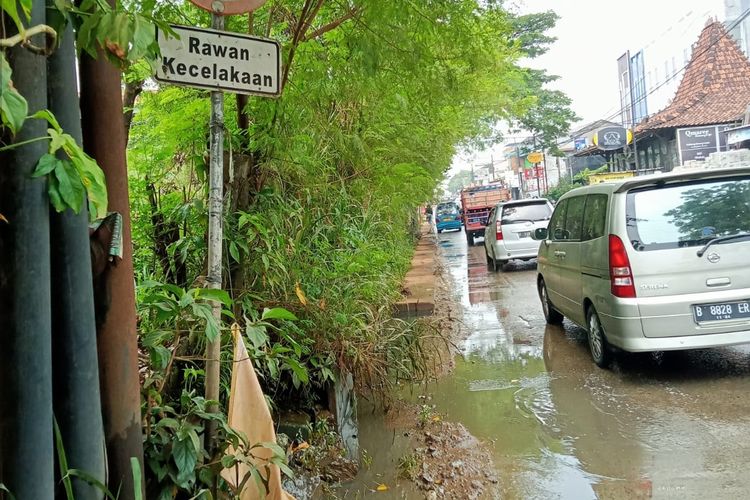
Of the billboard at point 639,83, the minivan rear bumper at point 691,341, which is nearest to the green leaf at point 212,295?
the minivan rear bumper at point 691,341

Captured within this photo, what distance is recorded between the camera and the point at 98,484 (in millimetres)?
1765

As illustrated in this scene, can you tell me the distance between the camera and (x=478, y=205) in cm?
2617

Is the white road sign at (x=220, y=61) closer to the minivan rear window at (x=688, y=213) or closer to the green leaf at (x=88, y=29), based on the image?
the green leaf at (x=88, y=29)

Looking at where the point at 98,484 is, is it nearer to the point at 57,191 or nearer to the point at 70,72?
the point at 57,191

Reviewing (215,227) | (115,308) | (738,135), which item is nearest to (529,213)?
(215,227)

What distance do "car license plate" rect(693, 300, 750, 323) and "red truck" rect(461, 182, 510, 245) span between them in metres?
19.8

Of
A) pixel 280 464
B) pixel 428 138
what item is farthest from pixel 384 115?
pixel 280 464

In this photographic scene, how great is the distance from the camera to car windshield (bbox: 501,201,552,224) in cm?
1382

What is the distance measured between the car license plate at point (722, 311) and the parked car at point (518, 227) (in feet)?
28.6

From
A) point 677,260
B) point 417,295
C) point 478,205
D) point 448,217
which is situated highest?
point 448,217

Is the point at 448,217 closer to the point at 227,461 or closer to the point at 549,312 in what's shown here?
the point at 549,312

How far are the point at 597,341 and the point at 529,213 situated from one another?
27.7 feet

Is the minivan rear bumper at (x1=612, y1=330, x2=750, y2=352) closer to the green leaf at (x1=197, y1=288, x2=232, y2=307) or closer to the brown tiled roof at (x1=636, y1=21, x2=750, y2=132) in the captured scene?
the green leaf at (x1=197, y1=288, x2=232, y2=307)

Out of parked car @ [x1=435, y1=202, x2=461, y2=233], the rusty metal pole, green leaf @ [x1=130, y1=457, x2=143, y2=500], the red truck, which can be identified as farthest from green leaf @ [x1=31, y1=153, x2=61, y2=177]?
parked car @ [x1=435, y1=202, x2=461, y2=233]
